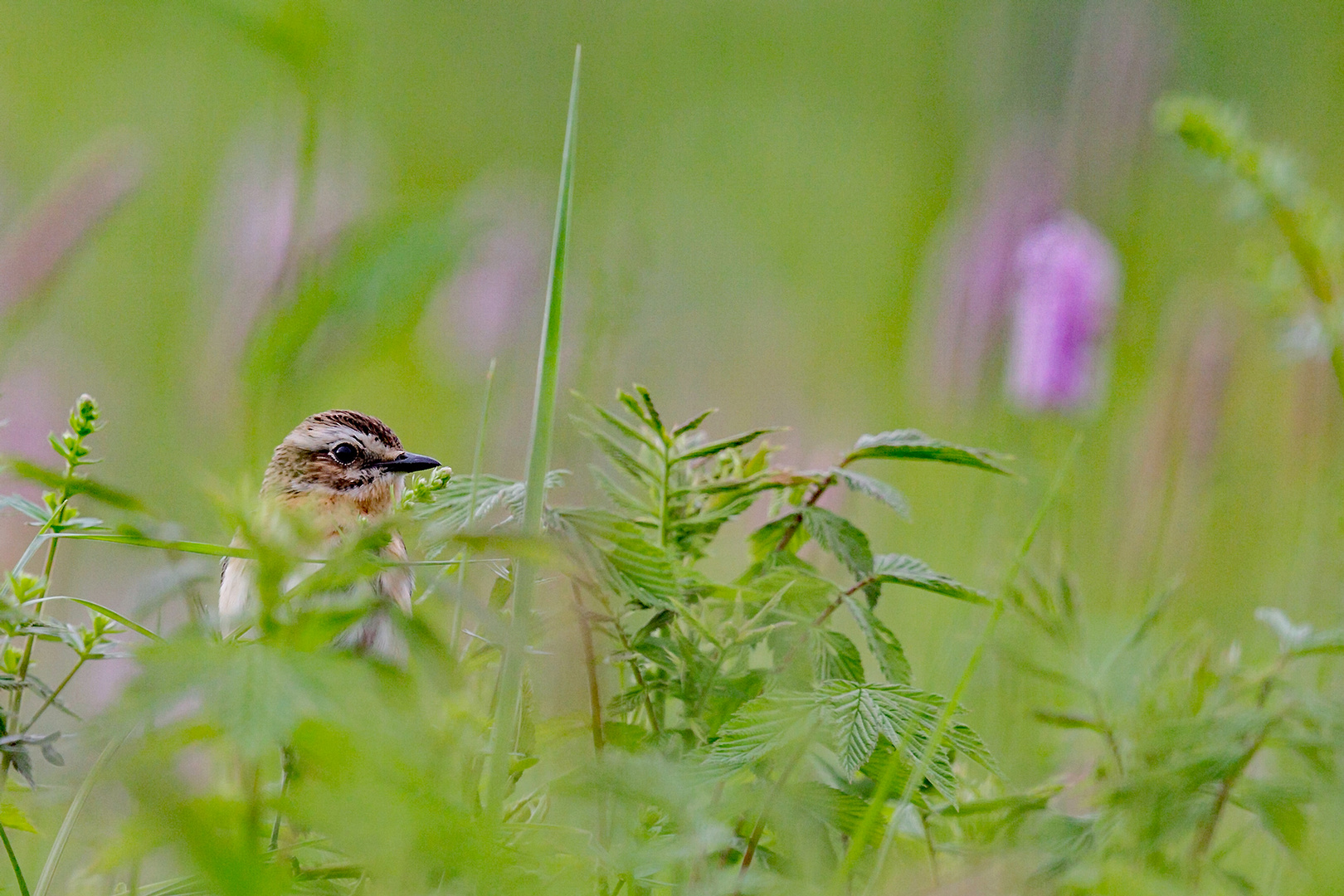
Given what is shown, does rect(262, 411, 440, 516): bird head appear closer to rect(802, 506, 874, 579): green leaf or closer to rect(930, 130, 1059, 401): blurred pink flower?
rect(802, 506, 874, 579): green leaf

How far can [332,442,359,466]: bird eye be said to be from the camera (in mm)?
1803

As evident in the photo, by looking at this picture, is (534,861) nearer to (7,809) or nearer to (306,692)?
(306,692)

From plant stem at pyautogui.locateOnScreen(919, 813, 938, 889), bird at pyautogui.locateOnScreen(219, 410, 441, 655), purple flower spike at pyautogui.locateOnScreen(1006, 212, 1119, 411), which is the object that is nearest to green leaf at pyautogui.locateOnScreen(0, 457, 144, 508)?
plant stem at pyautogui.locateOnScreen(919, 813, 938, 889)

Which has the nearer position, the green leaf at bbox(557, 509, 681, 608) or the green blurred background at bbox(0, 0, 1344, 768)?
the green leaf at bbox(557, 509, 681, 608)

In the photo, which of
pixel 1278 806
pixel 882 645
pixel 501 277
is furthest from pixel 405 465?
pixel 501 277

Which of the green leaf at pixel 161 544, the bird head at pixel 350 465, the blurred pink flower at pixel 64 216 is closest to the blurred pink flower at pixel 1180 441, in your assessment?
the bird head at pixel 350 465

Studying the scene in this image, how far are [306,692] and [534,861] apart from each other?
254 mm

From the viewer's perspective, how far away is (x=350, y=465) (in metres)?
1.81

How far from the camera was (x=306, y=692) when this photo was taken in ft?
1.89

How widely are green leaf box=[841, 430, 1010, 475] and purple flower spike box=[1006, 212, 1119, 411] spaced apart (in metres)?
1.67

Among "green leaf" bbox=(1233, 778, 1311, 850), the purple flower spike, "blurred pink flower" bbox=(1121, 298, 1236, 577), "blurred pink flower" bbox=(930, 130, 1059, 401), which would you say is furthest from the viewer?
the purple flower spike

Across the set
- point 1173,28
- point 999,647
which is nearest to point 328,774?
point 999,647

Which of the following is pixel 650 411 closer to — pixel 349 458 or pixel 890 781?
pixel 890 781

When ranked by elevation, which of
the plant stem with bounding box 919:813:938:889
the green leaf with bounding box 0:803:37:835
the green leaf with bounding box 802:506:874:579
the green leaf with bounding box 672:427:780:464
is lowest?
the green leaf with bounding box 0:803:37:835
